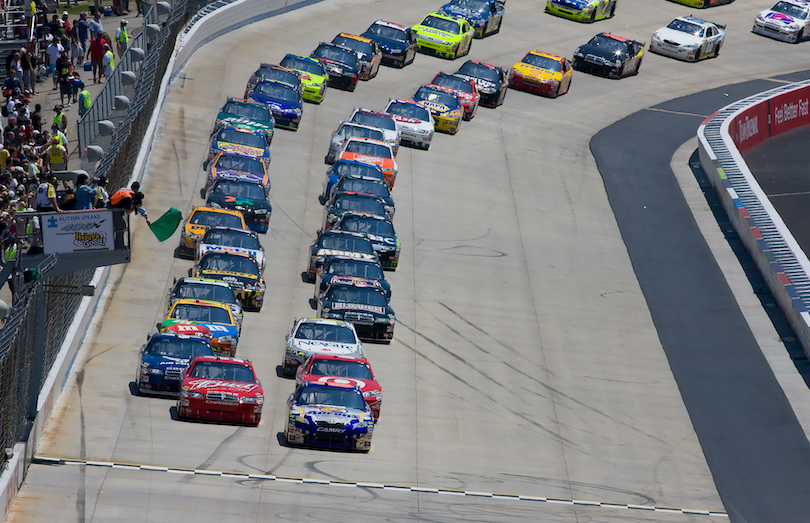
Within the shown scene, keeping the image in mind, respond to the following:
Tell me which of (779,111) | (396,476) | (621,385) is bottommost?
(779,111)

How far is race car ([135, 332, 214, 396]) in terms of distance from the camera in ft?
67.3

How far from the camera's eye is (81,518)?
55.6 feet

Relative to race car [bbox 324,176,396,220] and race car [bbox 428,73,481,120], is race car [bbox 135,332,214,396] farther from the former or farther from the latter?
race car [bbox 428,73,481,120]

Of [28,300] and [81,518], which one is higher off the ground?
[28,300]

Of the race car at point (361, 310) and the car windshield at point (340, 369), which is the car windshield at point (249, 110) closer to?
the race car at point (361, 310)

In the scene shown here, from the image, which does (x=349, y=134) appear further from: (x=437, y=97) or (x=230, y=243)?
(x=230, y=243)

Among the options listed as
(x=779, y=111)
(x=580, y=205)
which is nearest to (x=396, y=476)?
(x=580, y=205)

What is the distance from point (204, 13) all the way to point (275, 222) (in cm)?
1501

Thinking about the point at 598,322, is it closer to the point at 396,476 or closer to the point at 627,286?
the point at 627,286

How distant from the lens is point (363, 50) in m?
40.9

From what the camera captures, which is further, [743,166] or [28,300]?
[743,166]

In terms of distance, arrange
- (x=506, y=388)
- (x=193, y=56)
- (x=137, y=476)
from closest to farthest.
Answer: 1. (x=137, y=476)
2. (x=506, y=388)
3. (x=193, y=56)

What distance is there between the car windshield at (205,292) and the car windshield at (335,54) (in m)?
17.7

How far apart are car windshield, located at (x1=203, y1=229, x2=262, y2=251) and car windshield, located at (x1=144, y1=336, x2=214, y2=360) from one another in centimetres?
495
